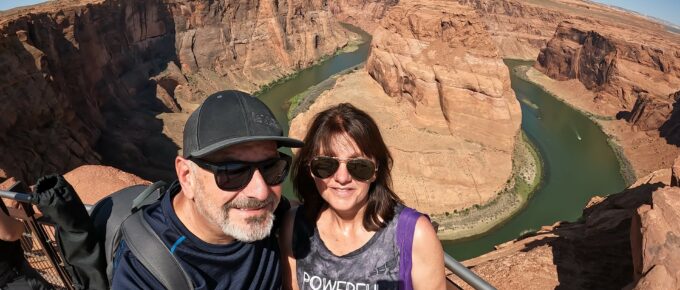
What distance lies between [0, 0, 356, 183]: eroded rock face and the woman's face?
13.2 metres

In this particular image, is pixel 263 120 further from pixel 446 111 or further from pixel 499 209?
pixel 446 111

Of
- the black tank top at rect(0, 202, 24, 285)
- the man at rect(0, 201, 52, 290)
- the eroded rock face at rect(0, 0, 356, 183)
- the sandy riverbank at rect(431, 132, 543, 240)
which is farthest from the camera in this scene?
the sandy riverbank at rect(431, 132, 543, 240)

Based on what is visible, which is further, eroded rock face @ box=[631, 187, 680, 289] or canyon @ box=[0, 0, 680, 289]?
canyon @ box=[0, 0, 680, 289]

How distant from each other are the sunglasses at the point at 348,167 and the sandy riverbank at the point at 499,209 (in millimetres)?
24549

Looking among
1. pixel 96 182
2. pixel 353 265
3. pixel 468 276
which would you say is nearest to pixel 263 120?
pixel 353 265

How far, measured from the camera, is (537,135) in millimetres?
48438

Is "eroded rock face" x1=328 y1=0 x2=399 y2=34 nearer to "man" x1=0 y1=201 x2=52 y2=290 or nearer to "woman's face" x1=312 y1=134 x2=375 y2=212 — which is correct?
"man" x1=0 y1=201 x2=52 y2=290

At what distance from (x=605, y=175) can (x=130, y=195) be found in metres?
48.2

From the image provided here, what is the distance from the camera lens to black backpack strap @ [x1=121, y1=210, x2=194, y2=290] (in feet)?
8.23

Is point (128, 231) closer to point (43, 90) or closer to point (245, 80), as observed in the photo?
point (43, 90)

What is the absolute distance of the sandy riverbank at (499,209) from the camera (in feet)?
93.5

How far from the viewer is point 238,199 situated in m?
2.86

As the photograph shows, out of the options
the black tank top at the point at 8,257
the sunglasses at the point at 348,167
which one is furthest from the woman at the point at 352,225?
the black tank top at the point at 8,257

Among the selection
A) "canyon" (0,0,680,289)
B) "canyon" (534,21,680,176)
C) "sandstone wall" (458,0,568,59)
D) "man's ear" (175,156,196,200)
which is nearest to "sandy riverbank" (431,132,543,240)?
"canyon" (0,0,680,289)
